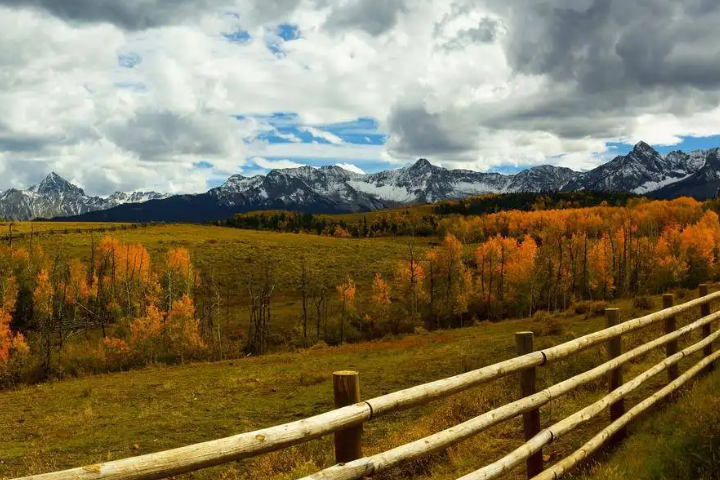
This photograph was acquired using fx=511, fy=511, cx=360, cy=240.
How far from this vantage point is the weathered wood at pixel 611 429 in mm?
6625

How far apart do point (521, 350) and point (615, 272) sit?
100495mm

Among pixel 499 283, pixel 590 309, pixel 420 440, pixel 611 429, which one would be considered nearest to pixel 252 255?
pixel 499 283

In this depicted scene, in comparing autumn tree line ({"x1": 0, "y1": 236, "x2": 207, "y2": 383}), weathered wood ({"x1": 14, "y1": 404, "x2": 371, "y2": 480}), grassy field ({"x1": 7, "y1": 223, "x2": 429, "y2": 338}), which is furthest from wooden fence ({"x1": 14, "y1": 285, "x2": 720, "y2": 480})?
grassy field ({"x1": 7, "y1": 223, "x2": 429, "y2": 338})

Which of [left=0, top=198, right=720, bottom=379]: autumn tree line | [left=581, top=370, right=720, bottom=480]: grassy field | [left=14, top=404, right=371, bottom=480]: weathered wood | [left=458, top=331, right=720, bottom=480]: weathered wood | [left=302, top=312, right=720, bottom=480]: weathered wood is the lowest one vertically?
[left=0, top=198, right=720, bottom=379]: autumn tree line

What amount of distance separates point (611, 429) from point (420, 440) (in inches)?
180

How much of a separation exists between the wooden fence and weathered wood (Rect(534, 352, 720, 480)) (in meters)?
0.02

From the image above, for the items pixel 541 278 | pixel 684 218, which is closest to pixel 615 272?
pixel 541 278

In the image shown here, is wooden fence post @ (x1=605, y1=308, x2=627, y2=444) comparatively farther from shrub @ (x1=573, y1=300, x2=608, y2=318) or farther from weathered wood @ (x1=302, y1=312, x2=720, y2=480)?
shrub @ (x1=573, y1=300, x2=608, y2=318)

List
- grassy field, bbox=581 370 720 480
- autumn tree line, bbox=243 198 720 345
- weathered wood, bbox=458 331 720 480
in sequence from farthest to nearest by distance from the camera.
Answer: autumn tree line, bbox=243 198 720 345 → grassy field, bbox=581 370 720 480 → weathered wood, bbox=458 331 720 480

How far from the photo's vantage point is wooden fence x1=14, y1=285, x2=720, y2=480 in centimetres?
340

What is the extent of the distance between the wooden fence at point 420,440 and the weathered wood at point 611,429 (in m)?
0.02

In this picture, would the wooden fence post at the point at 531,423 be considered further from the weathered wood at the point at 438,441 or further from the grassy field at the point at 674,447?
the grassy field at the point at 674,447

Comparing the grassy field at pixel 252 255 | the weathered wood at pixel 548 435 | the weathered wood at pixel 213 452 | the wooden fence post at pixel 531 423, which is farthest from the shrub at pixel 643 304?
the grassy field at pixel 252 255

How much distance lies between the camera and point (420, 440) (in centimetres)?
525
